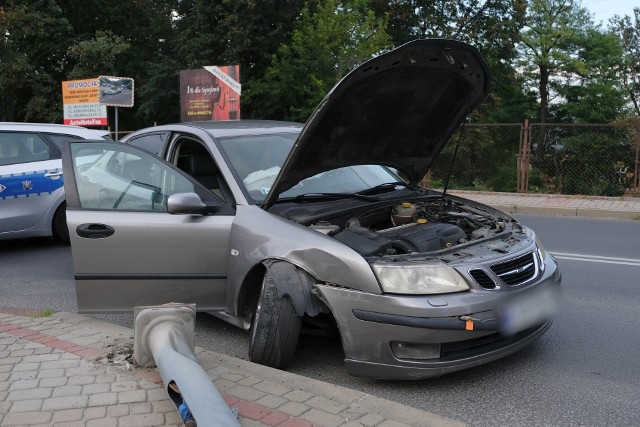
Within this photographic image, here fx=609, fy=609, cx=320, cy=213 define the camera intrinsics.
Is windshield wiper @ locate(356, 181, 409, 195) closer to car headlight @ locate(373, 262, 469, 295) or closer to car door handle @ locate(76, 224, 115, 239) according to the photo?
car headlight @ locate(373, 262, 469, 295)

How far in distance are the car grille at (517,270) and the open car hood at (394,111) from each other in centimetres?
146

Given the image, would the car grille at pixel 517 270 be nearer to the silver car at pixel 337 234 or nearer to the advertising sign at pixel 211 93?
the silver car at pixel 337 234

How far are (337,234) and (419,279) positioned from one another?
27.0 inches

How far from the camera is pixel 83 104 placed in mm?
22641

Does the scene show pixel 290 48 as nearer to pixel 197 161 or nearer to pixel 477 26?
pixel 477 26

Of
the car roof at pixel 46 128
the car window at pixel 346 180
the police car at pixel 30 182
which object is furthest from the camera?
the car roof at pixel 46 128

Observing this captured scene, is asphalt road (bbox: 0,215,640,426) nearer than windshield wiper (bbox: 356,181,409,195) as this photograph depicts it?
Yes

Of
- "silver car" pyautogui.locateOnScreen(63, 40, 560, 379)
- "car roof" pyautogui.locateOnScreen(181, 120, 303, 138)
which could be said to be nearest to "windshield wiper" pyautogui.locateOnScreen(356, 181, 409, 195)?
"silver car" pyautogui.locateOnScreen(63, 40, 560, 379)

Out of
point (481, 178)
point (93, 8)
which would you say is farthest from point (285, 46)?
point (93, 8)

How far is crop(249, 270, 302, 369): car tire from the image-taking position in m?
3.71

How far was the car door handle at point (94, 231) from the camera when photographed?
4203mm

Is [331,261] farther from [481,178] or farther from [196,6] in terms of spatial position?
[196,6]

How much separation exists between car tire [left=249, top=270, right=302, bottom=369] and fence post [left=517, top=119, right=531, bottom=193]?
1309cm

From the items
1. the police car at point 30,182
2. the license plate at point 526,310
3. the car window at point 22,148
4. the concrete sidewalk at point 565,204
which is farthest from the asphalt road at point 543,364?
the concrete sidewalk at point 565,204
